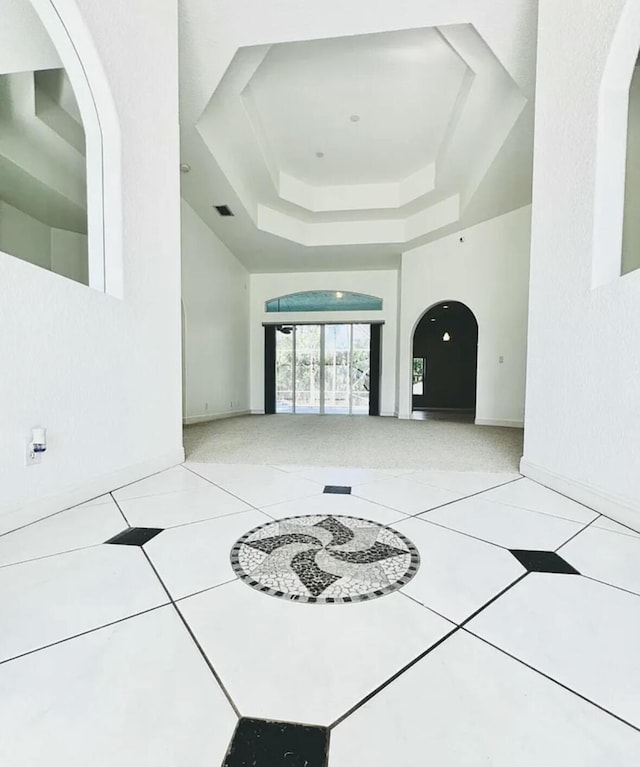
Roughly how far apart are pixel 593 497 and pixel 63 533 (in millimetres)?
2180

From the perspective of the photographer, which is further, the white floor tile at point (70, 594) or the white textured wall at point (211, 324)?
the white textured wall at point (211, 324)

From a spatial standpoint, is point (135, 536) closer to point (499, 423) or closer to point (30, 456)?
point (30, 456)

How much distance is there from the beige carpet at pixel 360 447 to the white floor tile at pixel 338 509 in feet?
2.43

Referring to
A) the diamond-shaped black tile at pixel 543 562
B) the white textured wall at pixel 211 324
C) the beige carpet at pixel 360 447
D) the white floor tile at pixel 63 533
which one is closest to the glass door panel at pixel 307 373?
the white textured wall at pixel 211 324

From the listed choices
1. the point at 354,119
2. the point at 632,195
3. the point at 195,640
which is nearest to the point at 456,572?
the point at 195,640

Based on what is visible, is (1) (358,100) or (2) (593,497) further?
(1) (358,100)

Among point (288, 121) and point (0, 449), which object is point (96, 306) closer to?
point (0, 449)

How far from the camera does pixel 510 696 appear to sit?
638mm

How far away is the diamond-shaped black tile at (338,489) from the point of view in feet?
5.97

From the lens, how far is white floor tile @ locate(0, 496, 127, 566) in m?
1.18

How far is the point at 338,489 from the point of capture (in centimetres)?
187

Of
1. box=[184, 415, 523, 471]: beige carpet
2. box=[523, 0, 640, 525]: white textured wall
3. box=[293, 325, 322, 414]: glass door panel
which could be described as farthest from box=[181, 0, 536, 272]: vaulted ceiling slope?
box=[184, 415, 523, 471]: beige carpet

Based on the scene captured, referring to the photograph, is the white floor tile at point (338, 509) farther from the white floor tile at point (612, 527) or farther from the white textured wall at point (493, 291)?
the white textured wall at point (493, 291)

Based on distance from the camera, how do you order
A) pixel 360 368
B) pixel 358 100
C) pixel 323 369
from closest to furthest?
pixel 358 100 < pixel 360 368 < pixel 323 369
